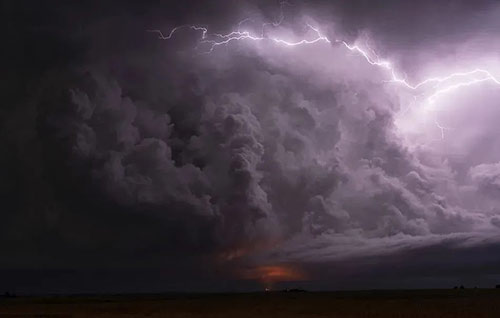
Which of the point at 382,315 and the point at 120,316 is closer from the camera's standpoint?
the point at 382,315

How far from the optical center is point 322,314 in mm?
57906

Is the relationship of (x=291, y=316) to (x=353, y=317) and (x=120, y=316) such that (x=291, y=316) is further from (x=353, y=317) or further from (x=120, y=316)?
(x=120, y=316)

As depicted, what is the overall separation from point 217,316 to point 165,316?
496 centimetres

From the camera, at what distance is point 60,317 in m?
57.8

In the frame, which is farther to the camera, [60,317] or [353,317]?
[60,317]

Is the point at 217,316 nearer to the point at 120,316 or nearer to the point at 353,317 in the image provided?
the point at 120,316

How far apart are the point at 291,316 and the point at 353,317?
5875 mm

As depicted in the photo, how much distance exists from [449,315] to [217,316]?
21.2 metres

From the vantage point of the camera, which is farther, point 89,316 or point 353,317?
point 89,316

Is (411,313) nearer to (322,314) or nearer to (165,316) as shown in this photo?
(322,314)

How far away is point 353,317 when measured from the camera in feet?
174

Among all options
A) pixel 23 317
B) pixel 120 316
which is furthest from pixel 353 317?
pixel 23 317

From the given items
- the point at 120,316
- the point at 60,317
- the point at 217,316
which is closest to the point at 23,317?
the point at 60,317

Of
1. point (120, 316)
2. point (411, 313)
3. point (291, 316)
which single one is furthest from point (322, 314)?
point (120, 316)
